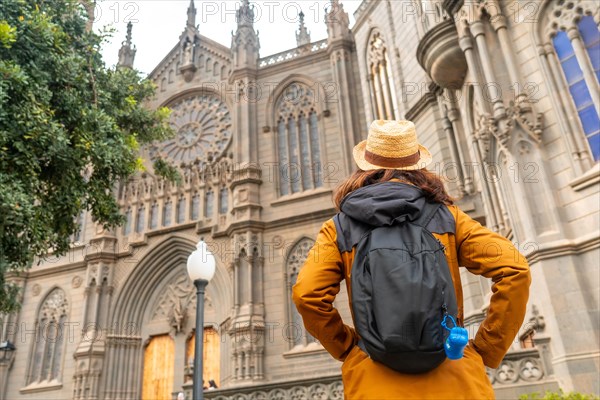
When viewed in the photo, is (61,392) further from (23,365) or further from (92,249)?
(92,249)

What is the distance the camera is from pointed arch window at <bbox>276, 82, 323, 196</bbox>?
18828mm

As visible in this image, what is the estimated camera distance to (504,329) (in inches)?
69.2

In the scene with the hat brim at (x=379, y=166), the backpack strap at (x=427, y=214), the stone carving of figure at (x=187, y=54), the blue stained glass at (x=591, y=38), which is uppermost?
the stone carving of figure at (x=187, y=54)

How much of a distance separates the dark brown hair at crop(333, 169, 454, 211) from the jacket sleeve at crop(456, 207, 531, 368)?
0.19 m

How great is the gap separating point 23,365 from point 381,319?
21464 millimetres

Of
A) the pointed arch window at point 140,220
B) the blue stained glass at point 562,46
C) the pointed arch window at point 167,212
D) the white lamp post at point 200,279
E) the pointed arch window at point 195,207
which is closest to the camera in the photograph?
the white lamp post at point 200,279

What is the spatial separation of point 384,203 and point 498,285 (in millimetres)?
488

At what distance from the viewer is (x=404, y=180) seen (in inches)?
81.0

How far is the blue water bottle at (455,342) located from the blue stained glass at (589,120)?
7774 millimetres

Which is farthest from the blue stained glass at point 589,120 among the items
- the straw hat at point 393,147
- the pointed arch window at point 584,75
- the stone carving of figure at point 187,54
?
the stone carving of figure at point 187,54

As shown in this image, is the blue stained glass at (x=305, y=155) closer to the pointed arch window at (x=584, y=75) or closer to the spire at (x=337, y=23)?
the spire at (x=337, y=23)

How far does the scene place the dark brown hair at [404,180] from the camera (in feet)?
6.57

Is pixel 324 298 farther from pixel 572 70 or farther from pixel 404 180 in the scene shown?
pixel 572 70

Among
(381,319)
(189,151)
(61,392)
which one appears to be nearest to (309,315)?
(381,319)
